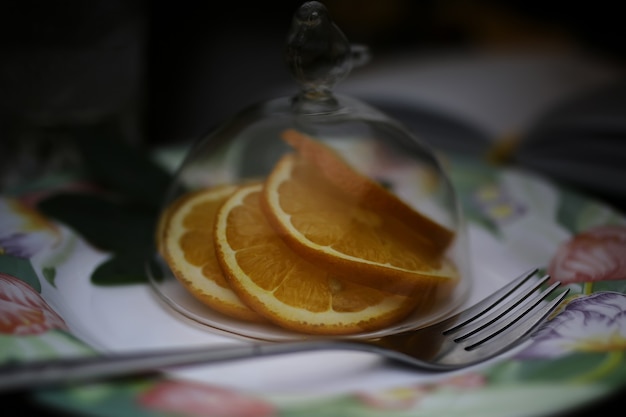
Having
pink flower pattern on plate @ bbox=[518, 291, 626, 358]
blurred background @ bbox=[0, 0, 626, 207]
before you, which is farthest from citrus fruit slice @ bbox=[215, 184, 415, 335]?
blurred background @ bbox=[0, 0, 626, 207]

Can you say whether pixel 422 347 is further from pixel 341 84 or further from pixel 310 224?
pixel 341 84

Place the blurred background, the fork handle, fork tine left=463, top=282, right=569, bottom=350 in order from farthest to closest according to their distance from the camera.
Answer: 1. the blurred background
2. fork tine left=463, top=282, right=569, bottom=350
3. the fork handle

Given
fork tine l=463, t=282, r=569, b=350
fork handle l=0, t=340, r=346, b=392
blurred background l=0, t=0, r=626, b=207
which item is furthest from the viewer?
blurred background l=0, t=0, r=626, b=207

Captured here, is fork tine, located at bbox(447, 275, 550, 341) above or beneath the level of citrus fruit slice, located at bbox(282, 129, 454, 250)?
beneath

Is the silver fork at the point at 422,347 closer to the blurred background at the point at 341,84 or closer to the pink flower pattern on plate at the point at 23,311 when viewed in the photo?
the pink flower pattern on plate at the point at 23,311

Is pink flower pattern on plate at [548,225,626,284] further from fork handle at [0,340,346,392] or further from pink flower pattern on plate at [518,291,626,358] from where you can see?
fork handle at [0,340,346,392]

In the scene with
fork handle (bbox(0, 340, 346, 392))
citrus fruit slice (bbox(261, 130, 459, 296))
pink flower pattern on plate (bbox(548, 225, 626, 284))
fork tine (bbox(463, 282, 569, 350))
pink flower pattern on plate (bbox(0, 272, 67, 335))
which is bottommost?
pink flower pattern on plate (bbox(0, 272, 67, 335))

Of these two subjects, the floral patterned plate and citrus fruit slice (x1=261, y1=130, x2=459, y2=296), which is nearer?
the floral patterned plate
